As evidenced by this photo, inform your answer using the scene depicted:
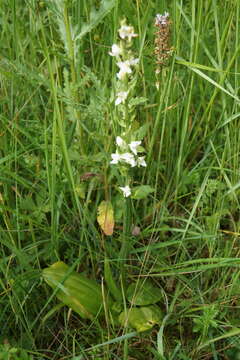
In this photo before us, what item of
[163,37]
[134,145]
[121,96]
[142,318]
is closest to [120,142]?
[134,145]

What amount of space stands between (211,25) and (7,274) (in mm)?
1709

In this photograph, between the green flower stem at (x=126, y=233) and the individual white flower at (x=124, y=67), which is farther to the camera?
the green flower stem at (x=126, y=233)

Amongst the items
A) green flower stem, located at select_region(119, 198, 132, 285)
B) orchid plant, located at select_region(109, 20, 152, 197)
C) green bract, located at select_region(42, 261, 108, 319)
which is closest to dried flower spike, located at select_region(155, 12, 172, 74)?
orchid plant, located at select_region(109, 20, 152, 197)

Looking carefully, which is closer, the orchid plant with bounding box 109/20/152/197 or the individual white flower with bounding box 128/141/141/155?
the orchid plant with bounding box 109/20/152/197

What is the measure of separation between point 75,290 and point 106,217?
29 cm

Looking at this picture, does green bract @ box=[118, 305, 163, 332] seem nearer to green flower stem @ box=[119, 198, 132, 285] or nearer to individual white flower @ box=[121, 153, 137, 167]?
green flower stem @ box=[119, 198, 132, 285]

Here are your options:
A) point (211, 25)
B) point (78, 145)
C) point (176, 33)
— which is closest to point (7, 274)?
point (78, 145)

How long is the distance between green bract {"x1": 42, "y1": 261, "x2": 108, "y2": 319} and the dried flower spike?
851mm

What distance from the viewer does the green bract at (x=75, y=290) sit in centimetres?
160

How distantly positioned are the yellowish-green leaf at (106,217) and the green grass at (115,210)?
0.03m

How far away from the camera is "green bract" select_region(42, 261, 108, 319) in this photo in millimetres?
1598

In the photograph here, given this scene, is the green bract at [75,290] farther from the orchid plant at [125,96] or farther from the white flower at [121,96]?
the white flower at [121,96]

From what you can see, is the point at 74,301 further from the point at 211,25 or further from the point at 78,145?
the point at 211,25

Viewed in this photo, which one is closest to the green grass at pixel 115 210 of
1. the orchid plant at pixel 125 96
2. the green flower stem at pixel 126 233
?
the green flower stem at pixel 126 233
